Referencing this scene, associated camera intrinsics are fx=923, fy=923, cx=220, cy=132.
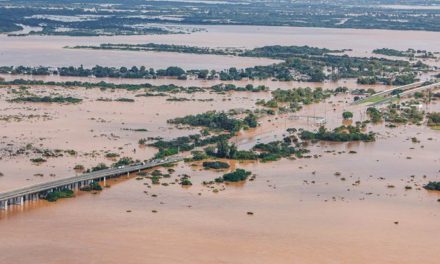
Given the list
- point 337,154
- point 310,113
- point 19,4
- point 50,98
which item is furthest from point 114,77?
point 19,4

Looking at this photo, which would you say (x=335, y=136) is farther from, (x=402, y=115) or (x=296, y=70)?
(x=296, y=70)

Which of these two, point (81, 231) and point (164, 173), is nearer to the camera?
point (81, 231)

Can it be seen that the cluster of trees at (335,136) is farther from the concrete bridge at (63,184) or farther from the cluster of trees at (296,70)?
the cluster of trees at (296,70)

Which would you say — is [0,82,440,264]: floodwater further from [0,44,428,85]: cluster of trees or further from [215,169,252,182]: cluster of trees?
[0,44,428,85]: cluster of trees

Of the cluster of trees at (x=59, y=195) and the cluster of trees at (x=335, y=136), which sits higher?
the cluster of trees at (x=335, y=136)

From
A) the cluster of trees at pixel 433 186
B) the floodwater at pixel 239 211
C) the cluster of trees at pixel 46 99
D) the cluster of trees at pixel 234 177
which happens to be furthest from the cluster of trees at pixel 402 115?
the cluster of trees at pixel 46 99

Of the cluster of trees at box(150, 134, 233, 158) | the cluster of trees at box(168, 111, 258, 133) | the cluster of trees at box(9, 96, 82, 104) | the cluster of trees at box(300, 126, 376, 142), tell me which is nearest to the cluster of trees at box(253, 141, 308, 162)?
the cluster of trees at box(150, 134, 233, 158)

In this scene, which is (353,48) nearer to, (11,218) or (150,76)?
(150,76)

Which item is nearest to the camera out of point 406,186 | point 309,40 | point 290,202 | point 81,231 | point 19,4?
point 81,231
